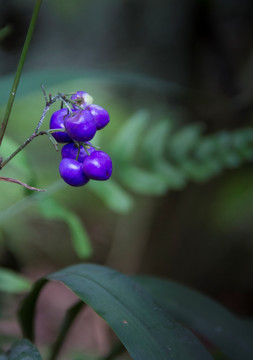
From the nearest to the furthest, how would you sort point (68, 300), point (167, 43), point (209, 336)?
point (209, 336)
point (68, 300)
point (167, 43)

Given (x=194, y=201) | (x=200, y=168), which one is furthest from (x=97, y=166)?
(x=194, y=201)

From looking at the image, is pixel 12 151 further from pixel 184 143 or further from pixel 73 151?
pixel 184 143

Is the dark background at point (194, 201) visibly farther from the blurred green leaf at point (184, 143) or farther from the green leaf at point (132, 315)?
the green leaf at point (132, 315)

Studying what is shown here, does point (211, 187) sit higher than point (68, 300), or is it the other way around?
point (211, 187)

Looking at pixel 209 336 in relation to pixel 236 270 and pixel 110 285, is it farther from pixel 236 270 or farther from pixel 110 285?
pixel 236 270

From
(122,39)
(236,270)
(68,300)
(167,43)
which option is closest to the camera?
(236,270)

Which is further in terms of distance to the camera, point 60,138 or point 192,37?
point 192,37

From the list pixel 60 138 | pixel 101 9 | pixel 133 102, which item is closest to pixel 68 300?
pixel 133 102
